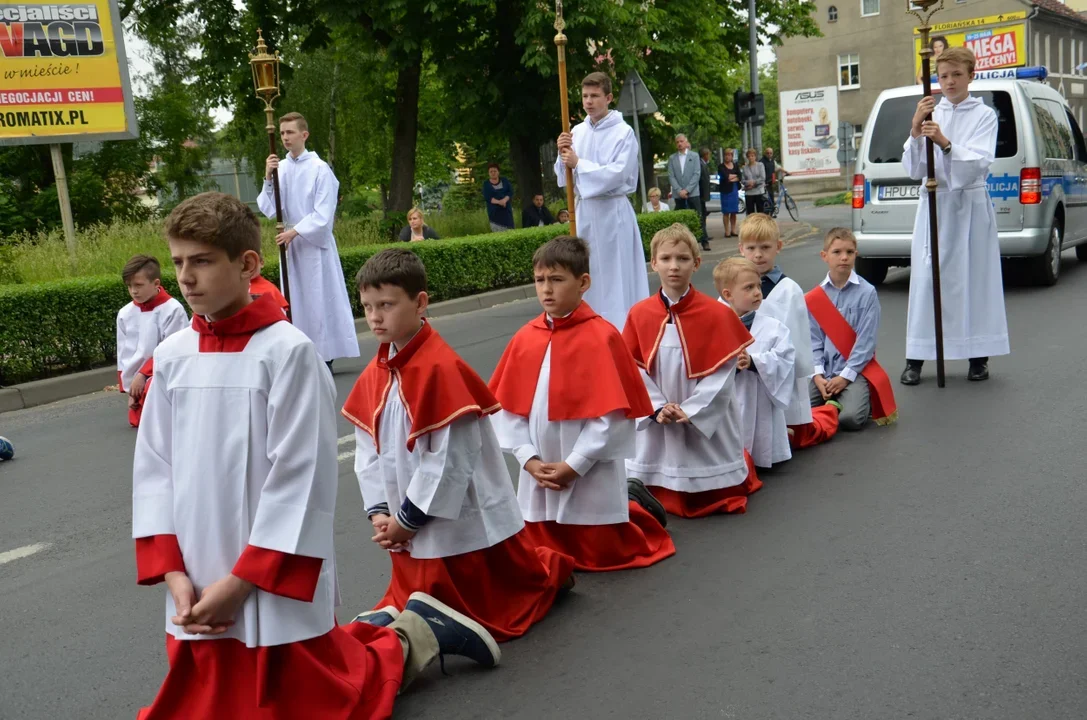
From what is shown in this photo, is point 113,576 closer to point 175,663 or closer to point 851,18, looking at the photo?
point 175,663

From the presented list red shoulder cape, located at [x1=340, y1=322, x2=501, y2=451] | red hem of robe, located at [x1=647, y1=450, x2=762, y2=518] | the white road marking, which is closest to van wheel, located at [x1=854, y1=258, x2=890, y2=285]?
red hem of robe, located at [x1=647, y1=450, x2=762, y2=518]

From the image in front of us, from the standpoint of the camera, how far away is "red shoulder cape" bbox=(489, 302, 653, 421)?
4.73 metres

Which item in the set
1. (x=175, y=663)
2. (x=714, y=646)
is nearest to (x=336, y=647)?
(x=175, y=663)

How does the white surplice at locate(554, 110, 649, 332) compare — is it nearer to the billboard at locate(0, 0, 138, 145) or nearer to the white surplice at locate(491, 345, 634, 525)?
the white surplice at locate(491, 345, 634, 525)

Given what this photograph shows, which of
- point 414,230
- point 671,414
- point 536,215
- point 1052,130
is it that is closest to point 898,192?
point 1052,130

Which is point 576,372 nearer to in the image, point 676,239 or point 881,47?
point 676,239

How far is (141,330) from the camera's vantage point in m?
8.65

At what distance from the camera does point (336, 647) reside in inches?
134

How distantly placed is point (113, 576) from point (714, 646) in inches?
110

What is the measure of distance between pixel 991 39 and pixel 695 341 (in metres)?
47.8

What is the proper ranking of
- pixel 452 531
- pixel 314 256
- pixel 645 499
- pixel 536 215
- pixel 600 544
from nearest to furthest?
pixel 452 531 < pixel 600 544 < pixel 645 499 < pixel 314 256 < pixel 536 215

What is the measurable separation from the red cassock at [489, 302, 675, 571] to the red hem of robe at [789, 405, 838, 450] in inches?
79.5

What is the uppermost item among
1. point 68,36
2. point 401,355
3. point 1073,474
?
point 68,36

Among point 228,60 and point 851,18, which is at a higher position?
point 851,18
